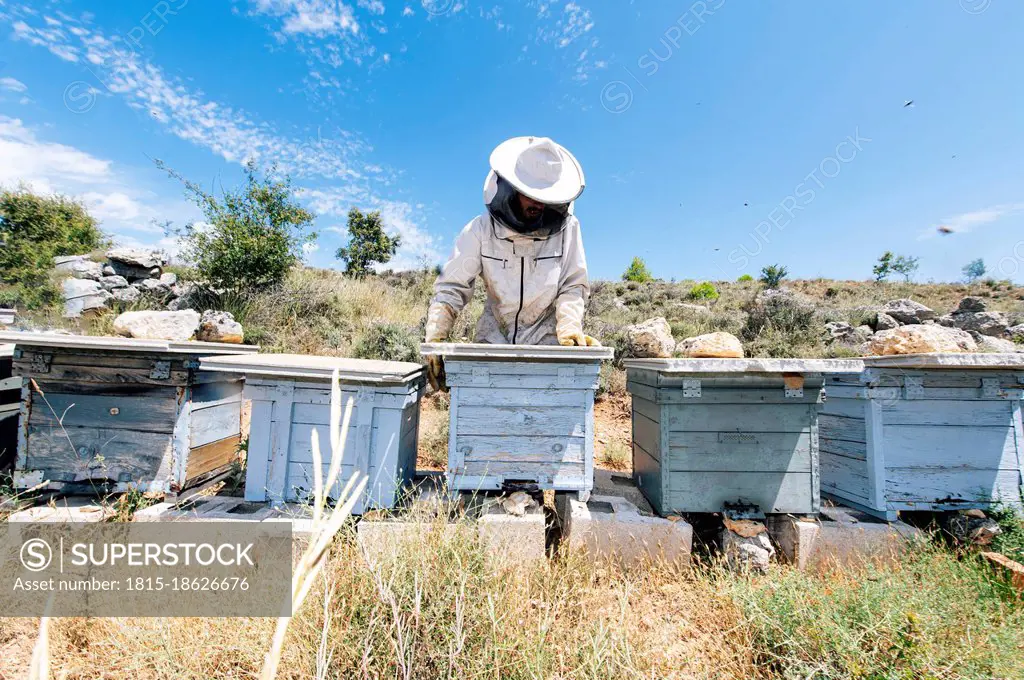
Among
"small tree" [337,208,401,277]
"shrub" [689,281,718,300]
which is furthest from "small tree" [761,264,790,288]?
"small tree" [337,208,401,277]

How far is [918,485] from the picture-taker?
2750 mm

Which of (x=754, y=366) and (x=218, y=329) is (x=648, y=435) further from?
(x=218, y=329)

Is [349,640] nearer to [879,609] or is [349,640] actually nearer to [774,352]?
[879,609]

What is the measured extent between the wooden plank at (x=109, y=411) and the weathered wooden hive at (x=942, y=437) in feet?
15.1

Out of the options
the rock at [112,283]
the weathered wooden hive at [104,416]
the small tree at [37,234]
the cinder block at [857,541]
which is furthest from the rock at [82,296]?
the cinder block at [857,541]

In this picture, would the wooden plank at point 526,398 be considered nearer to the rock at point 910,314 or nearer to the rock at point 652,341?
the rock at point 652,341

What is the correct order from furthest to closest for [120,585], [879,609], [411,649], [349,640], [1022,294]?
[1022,294] < [120,585] < [879,609] < [349,640] < [411,649]

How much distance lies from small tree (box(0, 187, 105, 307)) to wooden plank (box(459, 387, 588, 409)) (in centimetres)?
1419

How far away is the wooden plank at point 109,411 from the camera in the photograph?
2777mm

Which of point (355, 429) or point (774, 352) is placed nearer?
point (355, 429)

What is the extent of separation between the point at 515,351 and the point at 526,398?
1.04 feet

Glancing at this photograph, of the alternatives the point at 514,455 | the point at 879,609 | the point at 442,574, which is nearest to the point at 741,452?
the point at 879,609

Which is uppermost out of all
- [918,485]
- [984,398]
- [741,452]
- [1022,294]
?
[1022,294]

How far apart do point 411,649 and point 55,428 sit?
2886 millimetres
